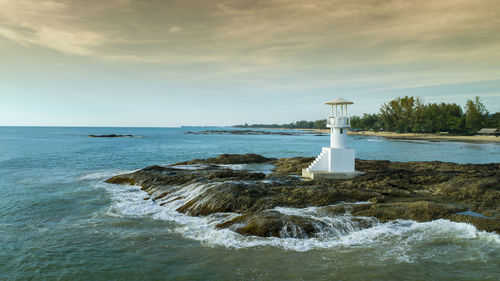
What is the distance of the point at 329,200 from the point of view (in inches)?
613

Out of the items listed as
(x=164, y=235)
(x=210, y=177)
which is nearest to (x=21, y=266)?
(x=164, y=235)

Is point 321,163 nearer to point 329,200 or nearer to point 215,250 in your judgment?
point 329,200

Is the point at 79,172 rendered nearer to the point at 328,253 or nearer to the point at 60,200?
the point at 60,200

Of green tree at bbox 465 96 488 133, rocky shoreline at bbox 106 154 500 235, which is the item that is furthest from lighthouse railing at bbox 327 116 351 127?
green tree at bbox 465 96 488 133

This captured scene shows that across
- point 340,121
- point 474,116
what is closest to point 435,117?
point 474,116

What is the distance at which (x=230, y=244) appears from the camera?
11172mm

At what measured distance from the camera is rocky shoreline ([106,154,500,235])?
12.5 m

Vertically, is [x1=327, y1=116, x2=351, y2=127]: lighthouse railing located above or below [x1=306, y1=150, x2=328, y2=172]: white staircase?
above

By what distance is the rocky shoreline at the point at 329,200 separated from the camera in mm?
12516

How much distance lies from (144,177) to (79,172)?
37.4ft

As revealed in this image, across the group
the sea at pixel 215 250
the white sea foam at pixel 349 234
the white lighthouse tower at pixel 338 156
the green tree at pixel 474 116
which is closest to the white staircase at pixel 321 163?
the white lighthouse tower at pixel 338 156

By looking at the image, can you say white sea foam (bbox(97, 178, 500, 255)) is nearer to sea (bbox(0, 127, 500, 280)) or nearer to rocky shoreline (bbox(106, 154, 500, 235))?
sea (bbox(0, 127, 500, 280))

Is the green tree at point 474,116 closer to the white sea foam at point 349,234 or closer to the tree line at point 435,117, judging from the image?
the tree line at point 435,117

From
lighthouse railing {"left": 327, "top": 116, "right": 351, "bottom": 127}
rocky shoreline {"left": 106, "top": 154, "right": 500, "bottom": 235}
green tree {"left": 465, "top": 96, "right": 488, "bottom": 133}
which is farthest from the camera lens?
green tree {"left": 465, "top": 96, "right": 488, "bottom": 133}
